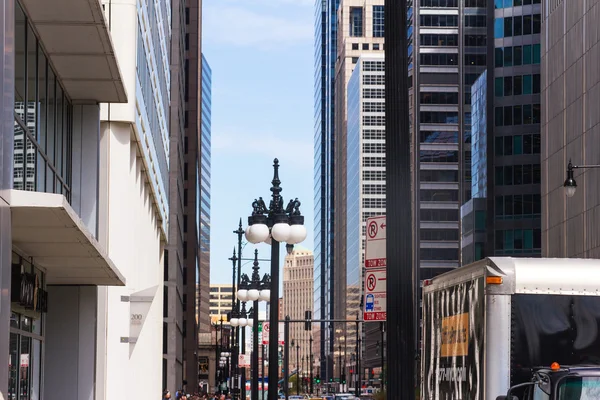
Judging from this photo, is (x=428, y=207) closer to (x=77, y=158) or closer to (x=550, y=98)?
(x=550, y=98)

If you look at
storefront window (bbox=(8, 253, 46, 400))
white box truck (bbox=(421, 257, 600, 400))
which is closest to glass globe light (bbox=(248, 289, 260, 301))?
storefront window (bbox=(8, 253, 46, 400))

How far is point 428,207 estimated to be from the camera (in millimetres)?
162000

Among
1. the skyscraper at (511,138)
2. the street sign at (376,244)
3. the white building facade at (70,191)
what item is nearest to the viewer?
the street sign at (376,244)

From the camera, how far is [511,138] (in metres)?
122

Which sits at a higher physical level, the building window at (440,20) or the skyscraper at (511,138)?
the building window at (440,20)

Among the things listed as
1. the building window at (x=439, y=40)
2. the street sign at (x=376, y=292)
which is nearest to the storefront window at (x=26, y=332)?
the street sign at (x=376, y=292)

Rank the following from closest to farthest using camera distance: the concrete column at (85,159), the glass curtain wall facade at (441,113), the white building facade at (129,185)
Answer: the concrete column at (85,159)
the white building facade at (129,185)
the glass curtain wall facade at (441,113)

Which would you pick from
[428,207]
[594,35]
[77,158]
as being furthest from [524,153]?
[77,158]

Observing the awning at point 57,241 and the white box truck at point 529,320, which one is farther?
the white box truck at point 529,320

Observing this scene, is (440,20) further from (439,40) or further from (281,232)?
(281,232)

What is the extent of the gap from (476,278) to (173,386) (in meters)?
63.5

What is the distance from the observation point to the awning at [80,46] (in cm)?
1717

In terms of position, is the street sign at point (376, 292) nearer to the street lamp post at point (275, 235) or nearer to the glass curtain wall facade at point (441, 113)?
the street lamp post at point (275, 235)

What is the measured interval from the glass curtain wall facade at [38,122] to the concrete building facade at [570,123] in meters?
44.1
